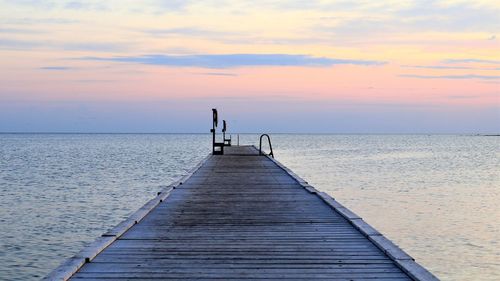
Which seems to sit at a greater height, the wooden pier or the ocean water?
the wooden pier

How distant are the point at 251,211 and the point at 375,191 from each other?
62.7 ft

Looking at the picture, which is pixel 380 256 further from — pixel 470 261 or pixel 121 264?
pixel 470 261

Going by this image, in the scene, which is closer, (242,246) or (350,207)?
(242,246)

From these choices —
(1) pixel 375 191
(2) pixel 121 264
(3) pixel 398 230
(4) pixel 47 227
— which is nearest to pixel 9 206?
(4) pixel 47 227

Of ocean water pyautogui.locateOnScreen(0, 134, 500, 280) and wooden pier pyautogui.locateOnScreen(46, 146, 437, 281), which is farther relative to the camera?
ocean water pyautogui.locateOnScreen(0, 134, 500, 280)

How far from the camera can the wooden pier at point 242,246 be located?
21.2 feet

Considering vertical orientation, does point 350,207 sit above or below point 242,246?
below

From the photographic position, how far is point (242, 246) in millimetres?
7910

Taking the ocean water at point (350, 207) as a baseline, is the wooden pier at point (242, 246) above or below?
above

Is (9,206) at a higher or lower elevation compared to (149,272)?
lower

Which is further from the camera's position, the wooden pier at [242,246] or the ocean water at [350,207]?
Answer: the ocean water at [350,207]

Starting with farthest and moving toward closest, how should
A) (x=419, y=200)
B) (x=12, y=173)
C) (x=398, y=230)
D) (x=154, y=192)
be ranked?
(x=12, y=173) < (x=154, y=192) < (x=419, y=200) < (x=398, y=230)

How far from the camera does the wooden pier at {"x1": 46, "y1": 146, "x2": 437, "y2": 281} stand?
646cm

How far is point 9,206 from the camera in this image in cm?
2331
